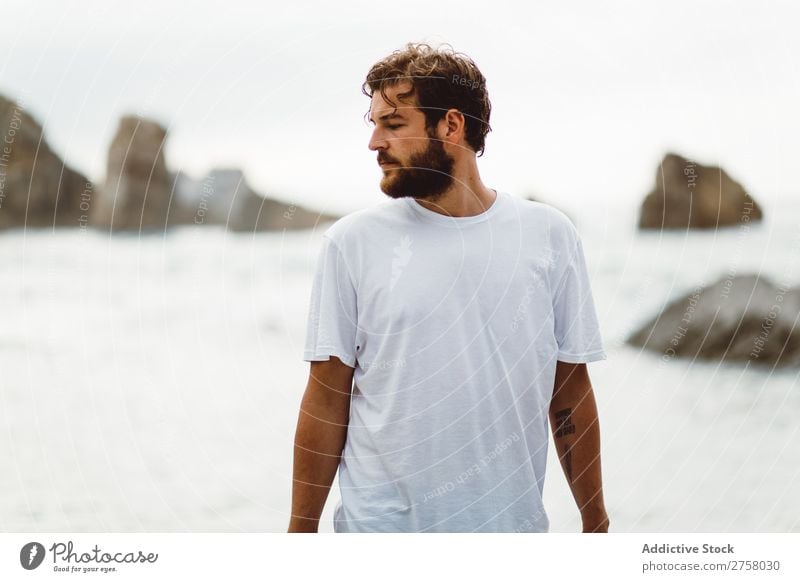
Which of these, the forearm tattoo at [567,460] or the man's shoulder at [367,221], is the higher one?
the man's shoulder at [367,221]

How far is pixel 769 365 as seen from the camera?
1898 millimetres

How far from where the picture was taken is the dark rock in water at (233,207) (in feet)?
4.74

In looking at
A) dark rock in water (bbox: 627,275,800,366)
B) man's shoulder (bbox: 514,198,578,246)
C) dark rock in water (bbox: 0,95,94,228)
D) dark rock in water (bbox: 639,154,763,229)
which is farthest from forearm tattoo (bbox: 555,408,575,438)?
dark rock in water (bbox: 0,95,94,228)

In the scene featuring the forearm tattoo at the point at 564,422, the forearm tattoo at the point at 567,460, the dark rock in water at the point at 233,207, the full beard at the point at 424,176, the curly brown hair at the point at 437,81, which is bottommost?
the forearm tattoo at the point at 567,460

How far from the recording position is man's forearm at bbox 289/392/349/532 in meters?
1.16

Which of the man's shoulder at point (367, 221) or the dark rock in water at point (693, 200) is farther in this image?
the dark rock in water at point (693, 200)

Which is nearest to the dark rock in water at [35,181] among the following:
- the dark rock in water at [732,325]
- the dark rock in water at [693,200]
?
the dark rock in water at [693,200]

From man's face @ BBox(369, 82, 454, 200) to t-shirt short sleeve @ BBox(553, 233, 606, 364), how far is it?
0.21m

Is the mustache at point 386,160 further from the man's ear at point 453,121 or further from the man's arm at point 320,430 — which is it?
the man's arm at point 320,430

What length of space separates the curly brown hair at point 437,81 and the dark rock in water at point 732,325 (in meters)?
0.81

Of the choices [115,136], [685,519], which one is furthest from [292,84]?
[685,519]

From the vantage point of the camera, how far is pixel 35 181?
5.02 feet

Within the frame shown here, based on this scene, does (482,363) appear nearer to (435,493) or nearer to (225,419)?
(435,493)

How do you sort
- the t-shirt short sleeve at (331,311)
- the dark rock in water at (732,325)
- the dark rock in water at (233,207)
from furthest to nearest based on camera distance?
the dark rock in water at (732,325) < the dark rock in water at (233,207) < the t-shirt short sleeve at (331,311)
